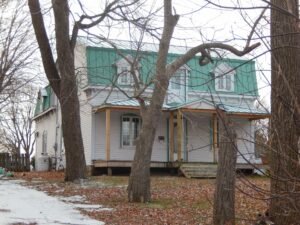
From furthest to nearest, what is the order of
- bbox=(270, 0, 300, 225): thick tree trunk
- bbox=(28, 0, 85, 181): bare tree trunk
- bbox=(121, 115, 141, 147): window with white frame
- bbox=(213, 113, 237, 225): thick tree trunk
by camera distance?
bbox=(121, 115, 141, 147): window with white frame, bbox=(28, 0, 85, 181): bare tree trunk, bbox=(213, 113, 237, 225): thick tree trunk, bbox=(270, 0, 300, 225): thick tree trunk

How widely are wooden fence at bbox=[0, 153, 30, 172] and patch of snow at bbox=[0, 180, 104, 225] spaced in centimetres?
2074

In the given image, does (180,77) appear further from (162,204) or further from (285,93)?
(285,93)

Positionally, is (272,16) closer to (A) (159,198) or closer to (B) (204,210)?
(B) (204,210)

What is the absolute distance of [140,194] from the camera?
520 inches

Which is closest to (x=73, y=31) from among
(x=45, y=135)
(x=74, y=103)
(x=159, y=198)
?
(x=74, y=103)

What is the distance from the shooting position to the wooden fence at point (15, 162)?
35625 mm

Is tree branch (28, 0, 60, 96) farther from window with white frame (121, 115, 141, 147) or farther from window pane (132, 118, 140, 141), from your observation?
window pane (132, 118, 140, 141)

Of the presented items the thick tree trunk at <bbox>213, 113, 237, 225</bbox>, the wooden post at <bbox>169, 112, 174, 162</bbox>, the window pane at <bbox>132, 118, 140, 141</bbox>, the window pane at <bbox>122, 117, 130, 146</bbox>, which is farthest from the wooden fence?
the thick tree trunk at <bbox>213, 113, 237, 225</bbox>

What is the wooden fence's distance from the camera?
3562cm

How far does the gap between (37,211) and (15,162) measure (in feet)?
84.0

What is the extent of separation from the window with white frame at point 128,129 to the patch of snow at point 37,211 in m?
11.1

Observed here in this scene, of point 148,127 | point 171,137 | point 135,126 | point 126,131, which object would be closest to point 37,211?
point 148,127

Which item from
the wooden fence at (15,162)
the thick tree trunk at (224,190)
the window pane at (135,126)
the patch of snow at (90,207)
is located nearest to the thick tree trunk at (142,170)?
the patch of snow at (90,207)

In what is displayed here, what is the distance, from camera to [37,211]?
11.5 meters
